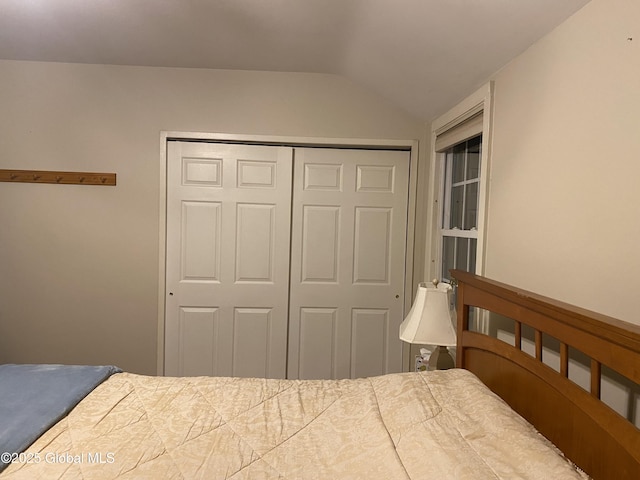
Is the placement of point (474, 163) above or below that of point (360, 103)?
below

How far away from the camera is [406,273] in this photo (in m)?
2.94

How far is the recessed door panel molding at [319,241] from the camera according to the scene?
115 inches

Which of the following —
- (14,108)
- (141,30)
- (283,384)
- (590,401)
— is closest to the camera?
(590,401)

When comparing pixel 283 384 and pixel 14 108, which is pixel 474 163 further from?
pixel 14 108

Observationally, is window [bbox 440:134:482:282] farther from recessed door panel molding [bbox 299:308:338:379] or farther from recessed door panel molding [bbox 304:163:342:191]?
recessed door panel molding [bbox 299:308:338:379]

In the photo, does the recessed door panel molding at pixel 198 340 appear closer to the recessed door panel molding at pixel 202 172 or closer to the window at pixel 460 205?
the recessed door panel molding at pixel 202 172

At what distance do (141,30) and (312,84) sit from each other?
3.47 ft

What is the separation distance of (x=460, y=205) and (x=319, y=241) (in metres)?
0.95

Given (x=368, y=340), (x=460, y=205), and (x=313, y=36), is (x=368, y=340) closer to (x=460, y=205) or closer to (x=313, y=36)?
(x=460, y=205)

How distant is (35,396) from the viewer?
1.30m

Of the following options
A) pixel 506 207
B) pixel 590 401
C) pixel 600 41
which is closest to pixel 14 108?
pixel 506 207

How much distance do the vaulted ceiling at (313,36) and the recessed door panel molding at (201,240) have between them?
0.93m

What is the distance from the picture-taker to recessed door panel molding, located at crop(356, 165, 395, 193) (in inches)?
115

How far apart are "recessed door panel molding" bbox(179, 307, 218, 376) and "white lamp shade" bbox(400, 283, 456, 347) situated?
1532 mm
